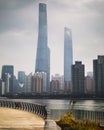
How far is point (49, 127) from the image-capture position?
1359 cm

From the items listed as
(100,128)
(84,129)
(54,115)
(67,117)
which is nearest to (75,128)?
(84,129)

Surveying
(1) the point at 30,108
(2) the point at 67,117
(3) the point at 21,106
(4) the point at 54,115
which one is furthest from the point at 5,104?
(2) the point at 67,117

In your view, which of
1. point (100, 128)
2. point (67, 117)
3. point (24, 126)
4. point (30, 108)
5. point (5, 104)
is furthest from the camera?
point (5, 104)

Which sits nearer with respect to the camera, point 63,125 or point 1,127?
point 63,125

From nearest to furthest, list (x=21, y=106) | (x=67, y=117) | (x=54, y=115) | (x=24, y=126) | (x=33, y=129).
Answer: (x=67, y=117), (x=33, y=129), (x=24, y=126), (x=54, y=115), (x=21, y=106)

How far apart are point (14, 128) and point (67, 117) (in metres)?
4.34

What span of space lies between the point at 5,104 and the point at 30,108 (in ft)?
60.0

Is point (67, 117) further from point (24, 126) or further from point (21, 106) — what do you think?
point (21, 106)

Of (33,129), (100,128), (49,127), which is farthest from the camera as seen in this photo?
(33,129)

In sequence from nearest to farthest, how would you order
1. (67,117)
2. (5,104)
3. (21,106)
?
(67,117), (21,106), (5,104)

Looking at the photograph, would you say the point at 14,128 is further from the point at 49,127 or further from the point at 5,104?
the point at 5,104

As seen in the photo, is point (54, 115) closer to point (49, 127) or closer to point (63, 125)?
point (63, 125)

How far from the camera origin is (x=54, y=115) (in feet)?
120

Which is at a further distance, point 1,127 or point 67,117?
point 1,127
